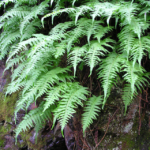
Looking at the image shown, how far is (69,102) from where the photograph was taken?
4.89 ft

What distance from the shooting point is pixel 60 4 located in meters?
2.12

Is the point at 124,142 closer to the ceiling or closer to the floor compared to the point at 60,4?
closer to the floor

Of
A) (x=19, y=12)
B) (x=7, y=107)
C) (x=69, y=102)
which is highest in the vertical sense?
(x=19, y=12)

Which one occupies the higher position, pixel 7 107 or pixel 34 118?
pixel 34 118

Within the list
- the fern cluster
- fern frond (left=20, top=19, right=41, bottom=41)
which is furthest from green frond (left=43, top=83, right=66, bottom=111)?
fern frond (left=20, top=19, right=41, bottom=41)

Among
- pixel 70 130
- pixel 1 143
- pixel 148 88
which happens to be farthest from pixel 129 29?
pixel 1 143

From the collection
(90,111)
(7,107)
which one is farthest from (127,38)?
(7,107)

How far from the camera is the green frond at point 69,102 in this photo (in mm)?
1421

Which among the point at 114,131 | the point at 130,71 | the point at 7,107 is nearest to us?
the point at 130,71

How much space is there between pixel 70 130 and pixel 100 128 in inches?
23.1

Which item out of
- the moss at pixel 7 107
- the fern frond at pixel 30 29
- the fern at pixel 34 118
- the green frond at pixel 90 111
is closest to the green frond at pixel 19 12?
the fern frond at pixel 30 29

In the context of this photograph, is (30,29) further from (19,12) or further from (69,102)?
(69,102)

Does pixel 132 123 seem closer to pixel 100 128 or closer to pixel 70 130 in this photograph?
pixel 100 128

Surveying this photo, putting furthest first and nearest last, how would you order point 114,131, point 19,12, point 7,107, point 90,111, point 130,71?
point 7,107, point 19,12, point 114,131, point 90,111, point 130,71
